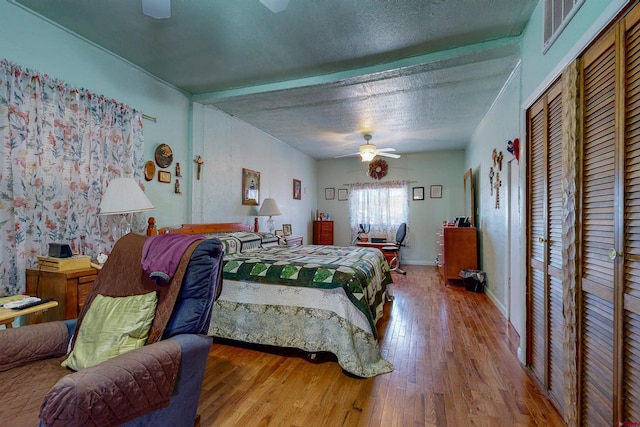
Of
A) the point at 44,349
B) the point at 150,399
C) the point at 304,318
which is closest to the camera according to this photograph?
the point at 150,399

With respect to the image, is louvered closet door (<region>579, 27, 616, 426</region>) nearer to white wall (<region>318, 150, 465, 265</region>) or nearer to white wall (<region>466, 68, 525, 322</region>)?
white wall (<region>466, 68, 525, 322</region>)

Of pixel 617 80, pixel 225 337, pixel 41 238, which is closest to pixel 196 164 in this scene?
pixel 41 238

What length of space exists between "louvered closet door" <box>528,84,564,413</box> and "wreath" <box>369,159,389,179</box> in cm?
472

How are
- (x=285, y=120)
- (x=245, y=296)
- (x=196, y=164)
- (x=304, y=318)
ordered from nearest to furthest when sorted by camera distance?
(x=304, y=318)
(x=245, y=296)
(x=196, y=164)
(x=285, y=120)

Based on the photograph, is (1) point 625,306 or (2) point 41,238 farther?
(2) point 41,238

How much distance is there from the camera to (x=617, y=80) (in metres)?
1.20

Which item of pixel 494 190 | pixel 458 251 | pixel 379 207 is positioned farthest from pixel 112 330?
pixel 379 207

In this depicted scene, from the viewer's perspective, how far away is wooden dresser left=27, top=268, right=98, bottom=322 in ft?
6.51

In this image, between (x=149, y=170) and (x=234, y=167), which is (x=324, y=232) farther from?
(x=149, y=170)

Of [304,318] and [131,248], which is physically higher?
[131,248]

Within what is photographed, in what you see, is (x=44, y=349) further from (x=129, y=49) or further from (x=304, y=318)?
(x=129, y=49)

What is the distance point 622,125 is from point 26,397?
257 centimetres

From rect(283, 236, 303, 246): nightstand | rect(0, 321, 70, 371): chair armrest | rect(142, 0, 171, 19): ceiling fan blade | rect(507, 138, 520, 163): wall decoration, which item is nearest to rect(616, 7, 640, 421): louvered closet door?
rect(507, 138, 520, 163): wall decoration

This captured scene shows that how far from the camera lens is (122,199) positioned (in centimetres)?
234
